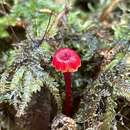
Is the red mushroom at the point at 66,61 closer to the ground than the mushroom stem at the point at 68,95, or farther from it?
farther from it

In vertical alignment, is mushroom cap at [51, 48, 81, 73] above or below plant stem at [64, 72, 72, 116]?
above

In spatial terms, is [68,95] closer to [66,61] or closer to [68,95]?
[68,95]

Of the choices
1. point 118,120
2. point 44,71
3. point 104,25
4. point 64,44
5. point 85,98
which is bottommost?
point 118,120

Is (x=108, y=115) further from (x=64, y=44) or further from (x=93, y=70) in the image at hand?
(x=64, y=44)

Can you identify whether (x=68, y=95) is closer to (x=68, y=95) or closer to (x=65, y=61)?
(x=68, y=95)

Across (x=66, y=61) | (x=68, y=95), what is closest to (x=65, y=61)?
(x=66, y=61)

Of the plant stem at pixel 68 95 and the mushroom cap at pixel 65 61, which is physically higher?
the mushroom cap at pixel 65 61

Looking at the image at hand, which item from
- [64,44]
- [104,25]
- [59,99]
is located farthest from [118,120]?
[104,25]

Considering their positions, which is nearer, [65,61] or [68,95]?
[65,61]
